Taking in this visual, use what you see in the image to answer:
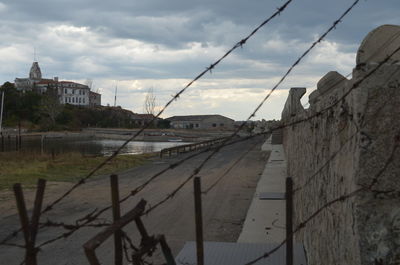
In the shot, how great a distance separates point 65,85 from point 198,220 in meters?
148

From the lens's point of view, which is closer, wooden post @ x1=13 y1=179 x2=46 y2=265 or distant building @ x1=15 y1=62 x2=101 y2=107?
wooden post @ x1=13 y1=179 x2=46 y2=265

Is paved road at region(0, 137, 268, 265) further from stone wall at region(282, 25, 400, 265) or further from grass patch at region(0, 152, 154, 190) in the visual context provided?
stone wall at region(282, 25, 400, 265)

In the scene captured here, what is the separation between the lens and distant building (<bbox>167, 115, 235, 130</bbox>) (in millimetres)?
140125

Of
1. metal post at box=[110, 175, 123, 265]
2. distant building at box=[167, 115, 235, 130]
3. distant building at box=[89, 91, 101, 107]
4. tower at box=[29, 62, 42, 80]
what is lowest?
metal post at box=[110, 175, 123, 265]

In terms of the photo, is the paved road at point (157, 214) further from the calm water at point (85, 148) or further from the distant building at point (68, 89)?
the distant building at point (68, 89)

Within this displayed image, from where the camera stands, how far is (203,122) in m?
140

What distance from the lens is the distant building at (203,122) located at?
140m

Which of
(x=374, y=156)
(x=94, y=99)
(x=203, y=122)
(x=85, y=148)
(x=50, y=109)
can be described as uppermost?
(x=94, y=99)

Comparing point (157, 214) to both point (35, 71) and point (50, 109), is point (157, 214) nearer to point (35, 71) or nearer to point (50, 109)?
point (50, 109)

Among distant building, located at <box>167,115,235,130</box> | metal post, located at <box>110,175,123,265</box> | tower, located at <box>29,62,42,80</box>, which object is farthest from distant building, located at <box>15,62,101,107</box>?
metal post, located at <box>110,175,123,265</box>

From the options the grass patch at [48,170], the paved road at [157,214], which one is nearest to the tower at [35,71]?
the grass patch at [48,170]

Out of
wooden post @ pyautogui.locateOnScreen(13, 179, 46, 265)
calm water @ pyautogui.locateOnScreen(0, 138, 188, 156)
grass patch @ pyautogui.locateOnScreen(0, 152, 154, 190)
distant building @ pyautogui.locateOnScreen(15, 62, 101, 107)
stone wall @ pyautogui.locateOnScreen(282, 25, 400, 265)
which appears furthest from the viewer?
distant building @ pyautogui.locateOnScreen(15, 62, 101, 107)

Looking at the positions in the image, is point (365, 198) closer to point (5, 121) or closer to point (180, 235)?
point (180, 235)

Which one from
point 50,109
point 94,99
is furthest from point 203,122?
point 50,109
